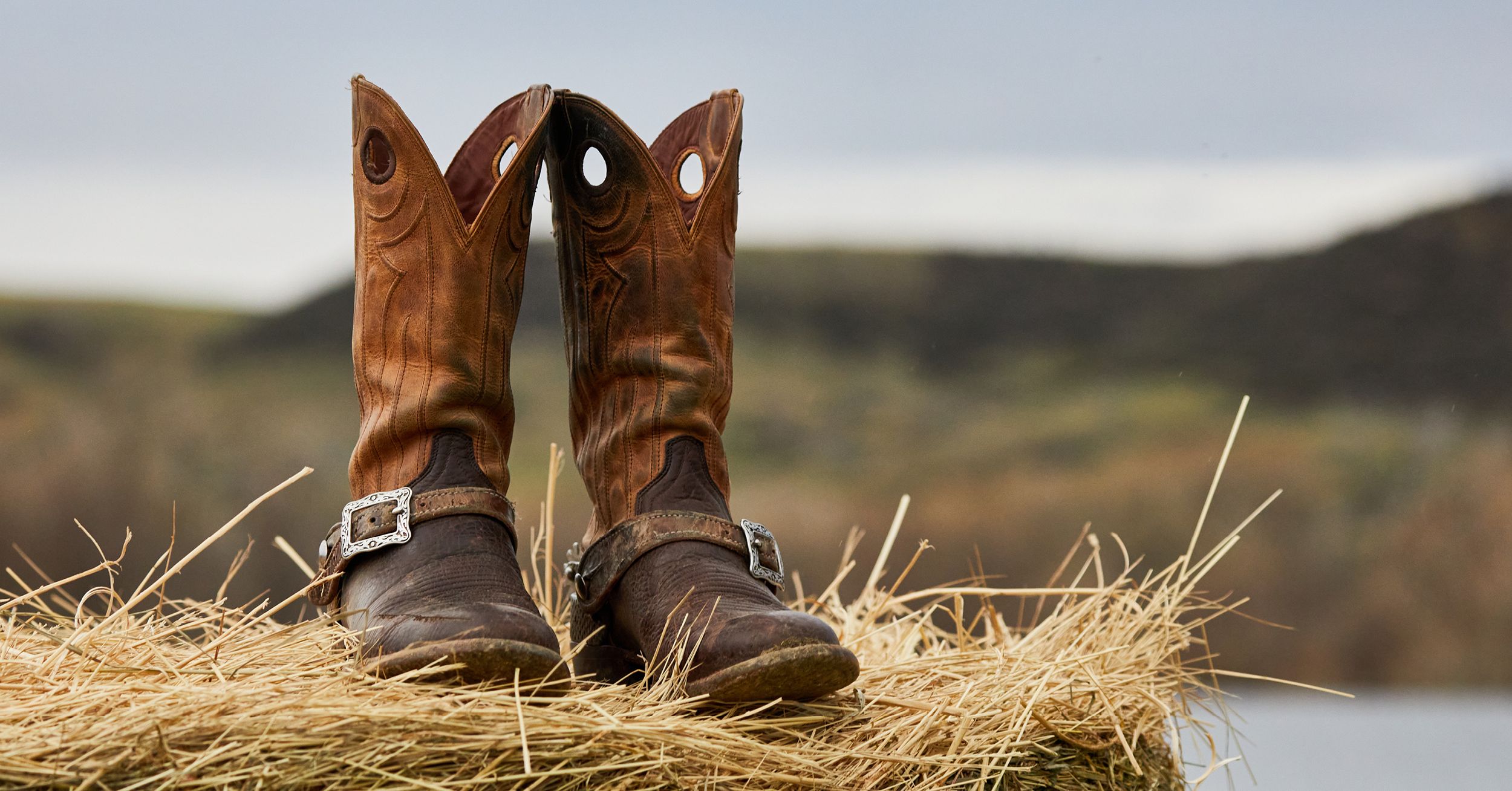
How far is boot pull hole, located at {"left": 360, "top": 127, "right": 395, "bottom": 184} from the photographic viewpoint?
1.55 meters

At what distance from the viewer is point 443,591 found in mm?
1427

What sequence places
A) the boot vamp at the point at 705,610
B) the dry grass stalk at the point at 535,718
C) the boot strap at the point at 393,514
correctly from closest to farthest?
the dry grass stalk at the point at 535,718 < the boot vamp at the point at 705,610 < the boot strap at the point at 393,514

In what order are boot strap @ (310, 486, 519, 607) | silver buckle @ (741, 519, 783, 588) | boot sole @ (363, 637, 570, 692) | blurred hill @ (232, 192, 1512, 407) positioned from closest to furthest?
boot sole @ (363, 637, 570, 692)
boot strap @ (310, 486, 519, 607)
silver buckle @ (741, 519, 783, 588)
blurred hill @ (232, 192, 1512, 407)

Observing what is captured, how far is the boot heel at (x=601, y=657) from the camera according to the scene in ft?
5.51

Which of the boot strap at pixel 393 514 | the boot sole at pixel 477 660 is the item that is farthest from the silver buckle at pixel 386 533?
the boot sole at pixel 477 660

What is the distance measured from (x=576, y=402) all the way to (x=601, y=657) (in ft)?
1.16

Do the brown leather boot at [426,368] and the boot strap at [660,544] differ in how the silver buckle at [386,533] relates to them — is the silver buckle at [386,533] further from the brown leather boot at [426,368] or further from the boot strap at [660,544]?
the boot strap at [660,544]

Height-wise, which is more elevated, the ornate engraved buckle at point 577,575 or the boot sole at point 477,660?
the boot sole at point 477,660

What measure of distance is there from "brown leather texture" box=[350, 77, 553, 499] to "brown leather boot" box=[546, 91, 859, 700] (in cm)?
11

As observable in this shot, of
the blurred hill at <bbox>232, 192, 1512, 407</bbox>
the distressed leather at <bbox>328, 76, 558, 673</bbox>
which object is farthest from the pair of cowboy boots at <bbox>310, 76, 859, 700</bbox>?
the blurred hill at <bbox>232, 192, 1512, 407</bbox>

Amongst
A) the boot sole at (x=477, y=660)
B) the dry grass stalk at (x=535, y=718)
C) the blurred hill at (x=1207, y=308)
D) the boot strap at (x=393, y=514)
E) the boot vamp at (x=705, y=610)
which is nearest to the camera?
the dry grass stalk at (x=535, y=718)

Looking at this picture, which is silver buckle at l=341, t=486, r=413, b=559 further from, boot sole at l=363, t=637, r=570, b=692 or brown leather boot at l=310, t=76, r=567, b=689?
boot sole at l=363, t=637, r=570, b=692

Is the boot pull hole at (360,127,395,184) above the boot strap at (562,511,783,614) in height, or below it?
above

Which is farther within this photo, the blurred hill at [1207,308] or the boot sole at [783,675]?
the blurred hill at [1207,308]
